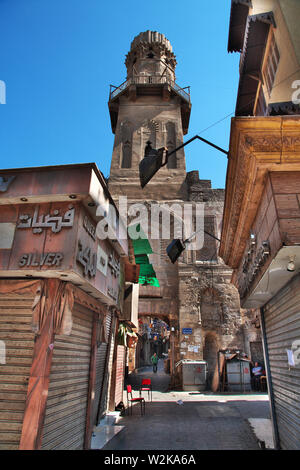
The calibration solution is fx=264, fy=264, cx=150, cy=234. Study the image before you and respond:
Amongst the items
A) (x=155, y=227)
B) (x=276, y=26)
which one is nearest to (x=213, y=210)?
(x=155, y=227)

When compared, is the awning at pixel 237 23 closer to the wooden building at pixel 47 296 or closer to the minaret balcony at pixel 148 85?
the wooden building at pixel 47 296

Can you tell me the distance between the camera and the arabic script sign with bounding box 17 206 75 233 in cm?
474

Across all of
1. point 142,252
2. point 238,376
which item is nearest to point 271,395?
point 142,252

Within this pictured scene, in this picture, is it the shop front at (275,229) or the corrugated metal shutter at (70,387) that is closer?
the shop front at (275,229)

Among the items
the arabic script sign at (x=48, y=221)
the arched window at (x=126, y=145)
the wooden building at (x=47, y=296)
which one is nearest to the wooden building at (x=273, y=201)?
the wooden building at (x=47, y=296)

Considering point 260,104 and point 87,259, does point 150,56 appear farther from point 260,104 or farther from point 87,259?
point 87,259

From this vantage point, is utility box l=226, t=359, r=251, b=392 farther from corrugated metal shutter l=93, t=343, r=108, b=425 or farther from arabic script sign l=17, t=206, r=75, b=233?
arabic script sign l=17, t=206, r=75, b=233

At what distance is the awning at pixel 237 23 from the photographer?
925cm

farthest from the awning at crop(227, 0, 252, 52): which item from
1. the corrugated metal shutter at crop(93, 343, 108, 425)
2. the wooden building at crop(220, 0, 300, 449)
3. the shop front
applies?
the corrugated metal shutter at crop(93, 343, 108, 425)

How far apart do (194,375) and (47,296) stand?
12.9 m

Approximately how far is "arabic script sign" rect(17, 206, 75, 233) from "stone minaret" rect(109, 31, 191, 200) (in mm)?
14761

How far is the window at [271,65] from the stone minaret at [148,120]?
476 inches

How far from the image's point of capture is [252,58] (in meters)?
8.16

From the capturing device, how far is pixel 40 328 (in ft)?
14.1
